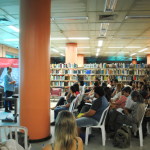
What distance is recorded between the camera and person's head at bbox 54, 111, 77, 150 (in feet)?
5.27

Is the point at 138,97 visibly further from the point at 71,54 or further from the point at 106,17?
the point at 71,54

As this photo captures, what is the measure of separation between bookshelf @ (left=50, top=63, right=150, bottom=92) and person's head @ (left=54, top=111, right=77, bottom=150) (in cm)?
869

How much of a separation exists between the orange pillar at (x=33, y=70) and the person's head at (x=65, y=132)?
2.16 metres

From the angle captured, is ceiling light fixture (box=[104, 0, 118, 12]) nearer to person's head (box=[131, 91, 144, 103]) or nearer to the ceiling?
the ceiling

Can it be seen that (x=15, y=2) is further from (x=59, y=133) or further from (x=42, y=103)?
(x=59, y=133)

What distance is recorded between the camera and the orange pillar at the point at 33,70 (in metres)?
3.70

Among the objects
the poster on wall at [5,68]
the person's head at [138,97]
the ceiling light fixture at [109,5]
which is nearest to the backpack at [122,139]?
the person's head at [138,97]

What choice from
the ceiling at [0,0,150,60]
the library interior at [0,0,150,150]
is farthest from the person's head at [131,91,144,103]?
the ceiling at [0,0,150,60]

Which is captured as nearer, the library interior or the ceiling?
the library interior

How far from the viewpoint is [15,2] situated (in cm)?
515

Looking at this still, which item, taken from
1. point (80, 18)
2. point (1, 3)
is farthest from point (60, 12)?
point (1, 3)

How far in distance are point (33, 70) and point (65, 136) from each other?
236cm

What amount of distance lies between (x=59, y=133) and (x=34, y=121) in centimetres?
225

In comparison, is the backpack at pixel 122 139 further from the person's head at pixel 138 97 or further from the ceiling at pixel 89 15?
the ceiling at pixel 89 15
